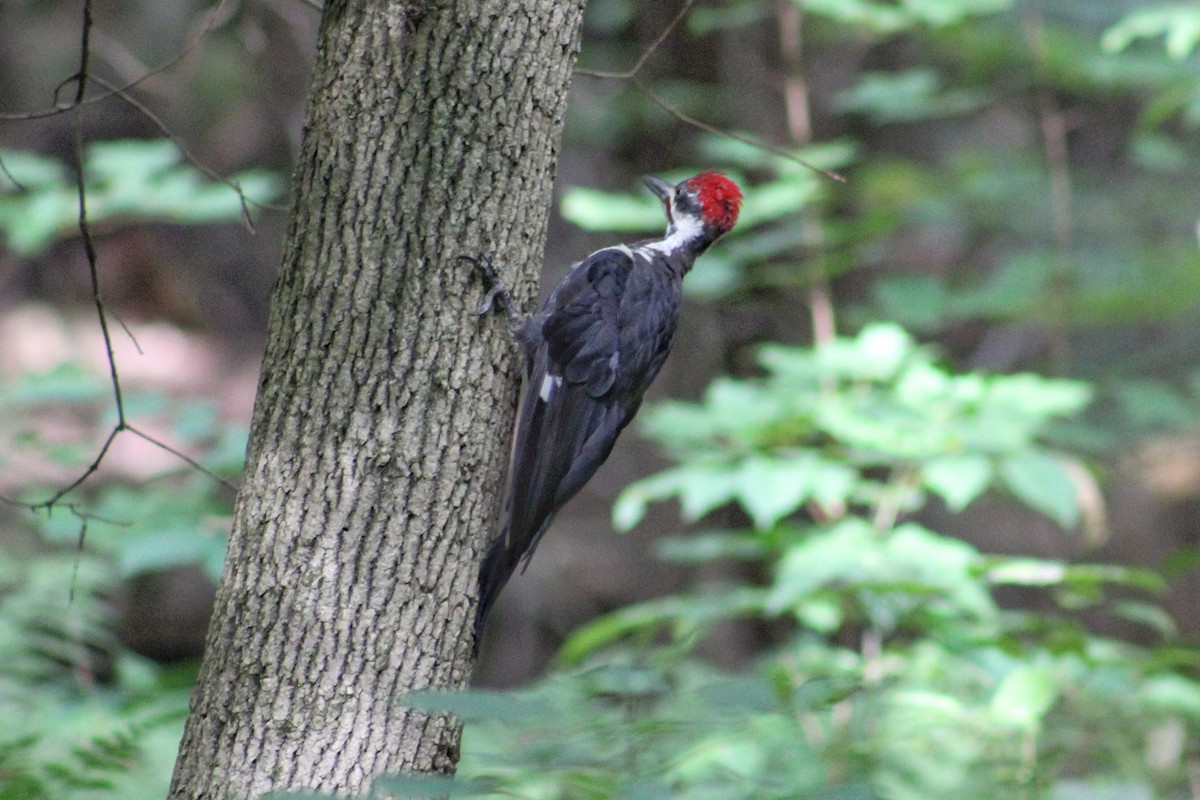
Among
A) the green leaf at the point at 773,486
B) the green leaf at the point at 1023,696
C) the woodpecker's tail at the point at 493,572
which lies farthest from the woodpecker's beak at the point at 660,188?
the green leaf at the point at 1023,696

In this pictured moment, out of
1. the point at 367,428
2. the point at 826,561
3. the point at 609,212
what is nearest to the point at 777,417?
the point at 826,561

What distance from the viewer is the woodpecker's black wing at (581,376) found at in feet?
8.27

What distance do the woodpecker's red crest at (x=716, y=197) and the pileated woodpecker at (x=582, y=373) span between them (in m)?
0.02

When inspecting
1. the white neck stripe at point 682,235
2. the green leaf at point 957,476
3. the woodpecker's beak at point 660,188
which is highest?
the woodpecker's beak at point 660,188

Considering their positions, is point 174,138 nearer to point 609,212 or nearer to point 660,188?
point 609,212

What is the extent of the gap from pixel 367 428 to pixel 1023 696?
170 cm

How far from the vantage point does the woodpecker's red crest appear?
10.7 ft

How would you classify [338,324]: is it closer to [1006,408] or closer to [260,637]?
[260,637]

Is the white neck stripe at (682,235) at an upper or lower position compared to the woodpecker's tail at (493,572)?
upper

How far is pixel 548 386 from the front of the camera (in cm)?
269

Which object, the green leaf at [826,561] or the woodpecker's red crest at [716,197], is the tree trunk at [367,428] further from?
the woodpecker's red crest at [716,197]

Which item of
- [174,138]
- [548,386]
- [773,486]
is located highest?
[174,138]

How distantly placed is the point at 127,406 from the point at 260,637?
134 centimetres

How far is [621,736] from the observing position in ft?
4.16
